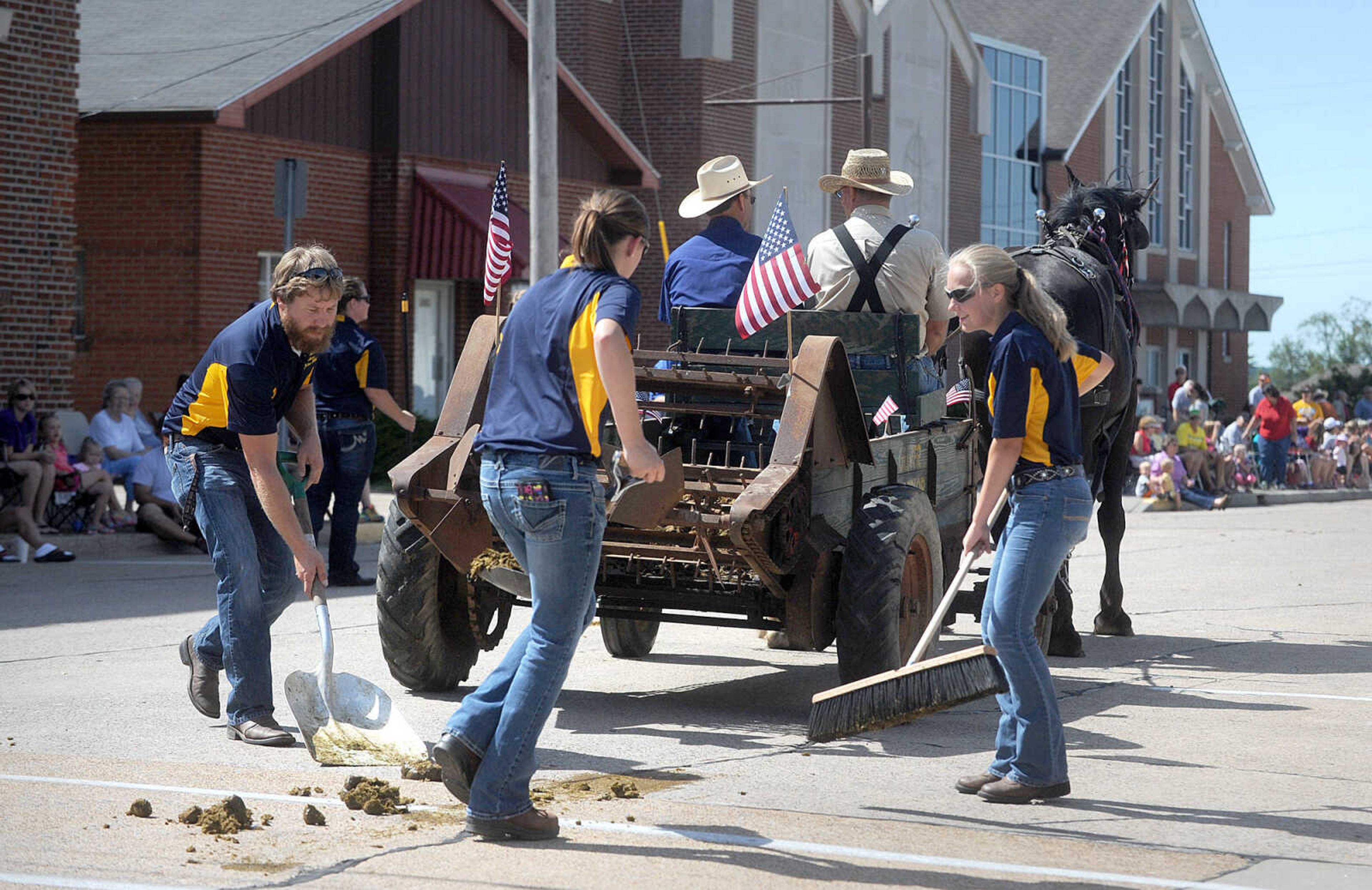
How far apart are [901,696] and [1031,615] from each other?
574 mm

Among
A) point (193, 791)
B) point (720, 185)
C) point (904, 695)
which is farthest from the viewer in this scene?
point (720, 185)

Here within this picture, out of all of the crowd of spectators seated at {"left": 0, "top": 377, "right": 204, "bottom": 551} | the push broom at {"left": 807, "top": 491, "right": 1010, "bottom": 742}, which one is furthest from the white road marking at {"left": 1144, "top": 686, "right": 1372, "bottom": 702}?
the crowd of spectators seated at {"left": 0, "top": 377, "right": 204, "bottom": 551}

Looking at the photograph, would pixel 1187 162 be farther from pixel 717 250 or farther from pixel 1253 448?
pixel 717 250

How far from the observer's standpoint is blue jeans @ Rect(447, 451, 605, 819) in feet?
18.2

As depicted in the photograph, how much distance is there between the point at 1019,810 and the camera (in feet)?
20.6

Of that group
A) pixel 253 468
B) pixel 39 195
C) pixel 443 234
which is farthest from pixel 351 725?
pixel 443 234

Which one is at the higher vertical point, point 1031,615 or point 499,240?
point 499,240

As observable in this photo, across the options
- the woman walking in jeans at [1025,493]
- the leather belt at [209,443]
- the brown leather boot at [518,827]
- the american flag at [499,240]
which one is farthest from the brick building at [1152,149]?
the brown leather boot at [518,827]

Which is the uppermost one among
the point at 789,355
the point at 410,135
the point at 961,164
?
the point at 961,164

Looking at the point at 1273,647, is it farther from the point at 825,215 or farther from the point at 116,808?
the point at 825,215


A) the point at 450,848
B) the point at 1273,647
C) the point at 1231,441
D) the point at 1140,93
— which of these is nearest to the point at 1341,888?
the point at 450,848

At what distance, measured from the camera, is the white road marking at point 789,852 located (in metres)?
5.11

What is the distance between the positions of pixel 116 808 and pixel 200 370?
191 cm

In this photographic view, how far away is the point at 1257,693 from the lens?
29.1 ft
